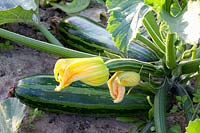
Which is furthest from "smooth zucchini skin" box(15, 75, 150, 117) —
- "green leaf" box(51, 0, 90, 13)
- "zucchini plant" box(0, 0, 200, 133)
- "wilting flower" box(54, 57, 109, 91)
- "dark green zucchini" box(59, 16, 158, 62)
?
"green leaf" box(51, 0, 90, 13)

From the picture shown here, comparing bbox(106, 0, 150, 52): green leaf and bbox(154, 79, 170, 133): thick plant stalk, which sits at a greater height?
bbox(106, 0, 150, 52): green leaf

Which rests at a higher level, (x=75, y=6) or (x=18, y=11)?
(x=18, y=11)

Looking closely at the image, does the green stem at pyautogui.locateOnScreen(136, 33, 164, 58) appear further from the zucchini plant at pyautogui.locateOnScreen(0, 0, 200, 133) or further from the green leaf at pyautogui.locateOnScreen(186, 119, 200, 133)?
the green leaf at pyautogui.locateOnScreen(186, 119, 200, 133)

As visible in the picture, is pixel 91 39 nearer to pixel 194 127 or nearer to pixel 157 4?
pixel 157 4

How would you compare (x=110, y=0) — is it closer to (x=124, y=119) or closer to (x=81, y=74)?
(x=81, y=74)

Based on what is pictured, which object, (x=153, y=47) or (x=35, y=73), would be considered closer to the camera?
(x=153, y=47)

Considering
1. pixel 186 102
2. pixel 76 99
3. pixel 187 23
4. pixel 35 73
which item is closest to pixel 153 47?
pixel 186 102

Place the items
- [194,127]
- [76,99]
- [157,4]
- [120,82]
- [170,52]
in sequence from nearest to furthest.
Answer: [194,127] < [157,4] < [120,82] < [170,52] < [76,99]
